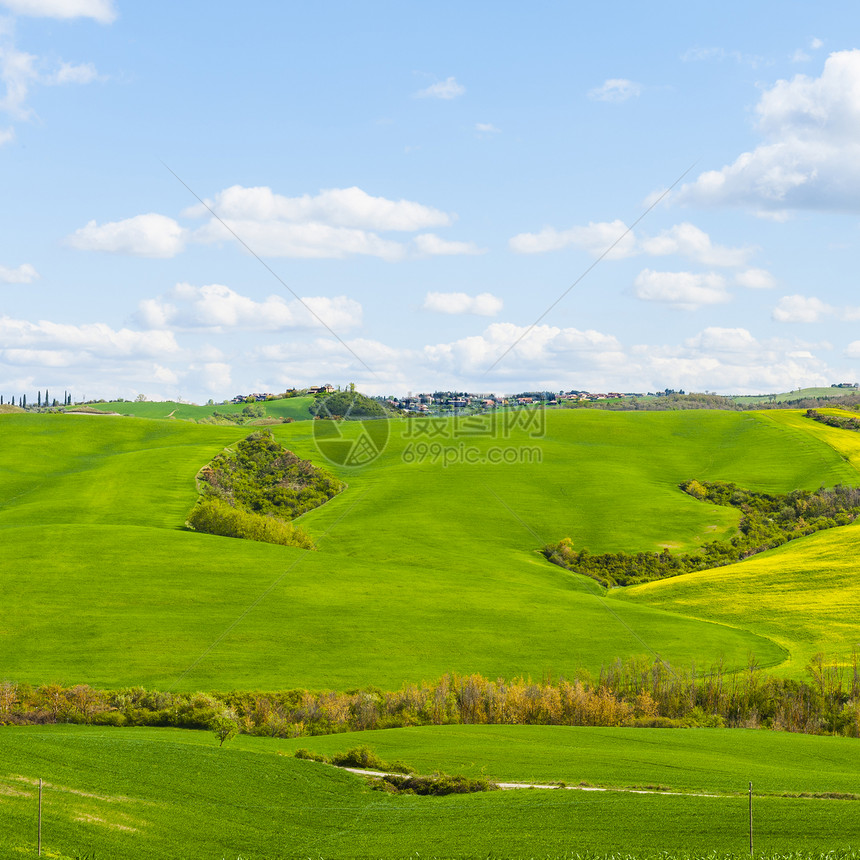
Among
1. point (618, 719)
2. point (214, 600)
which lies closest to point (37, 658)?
point (214, 600)

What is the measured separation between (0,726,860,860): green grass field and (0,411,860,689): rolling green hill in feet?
65.8

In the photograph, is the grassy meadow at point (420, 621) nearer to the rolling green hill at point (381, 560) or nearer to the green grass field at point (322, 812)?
the green grass field at point (322, 812)

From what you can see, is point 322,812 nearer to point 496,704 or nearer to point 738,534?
point 496,704

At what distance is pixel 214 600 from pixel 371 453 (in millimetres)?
71126

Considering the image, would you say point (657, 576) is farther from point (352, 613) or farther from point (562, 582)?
point (352, 613)

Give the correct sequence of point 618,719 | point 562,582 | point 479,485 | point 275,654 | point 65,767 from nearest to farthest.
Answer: point 65,767, point 618,719, point 275,654, point 562,582, point 479,485

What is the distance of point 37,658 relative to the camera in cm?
5272

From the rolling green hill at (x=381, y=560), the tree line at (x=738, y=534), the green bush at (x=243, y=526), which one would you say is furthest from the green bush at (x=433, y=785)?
the tree line at (x=738, y=534)

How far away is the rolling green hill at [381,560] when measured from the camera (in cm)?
5705

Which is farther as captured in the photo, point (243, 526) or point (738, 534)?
point (738, 534)

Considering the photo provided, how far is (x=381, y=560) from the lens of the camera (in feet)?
290

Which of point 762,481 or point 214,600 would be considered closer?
point 214,600

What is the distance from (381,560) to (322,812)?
193 feet

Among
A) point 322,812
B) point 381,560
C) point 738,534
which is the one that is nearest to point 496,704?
point 322,812
